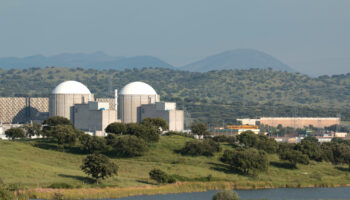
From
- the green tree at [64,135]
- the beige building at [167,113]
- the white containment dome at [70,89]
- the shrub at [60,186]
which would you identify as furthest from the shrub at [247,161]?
the white containment dome at [70,89]

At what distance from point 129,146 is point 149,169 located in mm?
12465

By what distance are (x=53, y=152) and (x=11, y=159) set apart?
17.8 metres

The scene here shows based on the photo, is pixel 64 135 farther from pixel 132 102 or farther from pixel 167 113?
pixel 132 102

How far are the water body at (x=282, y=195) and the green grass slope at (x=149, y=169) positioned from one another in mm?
4172

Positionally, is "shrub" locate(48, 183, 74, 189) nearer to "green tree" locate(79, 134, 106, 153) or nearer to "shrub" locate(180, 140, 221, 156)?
"green tree" locate(79, 134, 106, 153)

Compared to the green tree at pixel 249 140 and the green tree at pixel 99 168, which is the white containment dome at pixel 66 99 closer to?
the green tree at pixel 249 140

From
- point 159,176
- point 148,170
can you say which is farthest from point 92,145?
point 159,176

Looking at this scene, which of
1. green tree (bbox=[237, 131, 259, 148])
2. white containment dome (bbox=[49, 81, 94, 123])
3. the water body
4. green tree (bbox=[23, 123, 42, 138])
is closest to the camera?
the water body

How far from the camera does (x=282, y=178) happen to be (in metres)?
109

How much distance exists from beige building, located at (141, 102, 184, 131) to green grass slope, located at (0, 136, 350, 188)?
4421 centimetres

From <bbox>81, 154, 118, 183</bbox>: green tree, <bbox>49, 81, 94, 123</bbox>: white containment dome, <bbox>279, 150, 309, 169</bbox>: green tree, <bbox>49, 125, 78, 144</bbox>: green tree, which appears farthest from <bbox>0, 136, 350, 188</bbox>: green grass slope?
<bbox>49, 81, 94, 123</bbox>: white containment dome

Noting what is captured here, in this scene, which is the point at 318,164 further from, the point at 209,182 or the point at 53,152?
the point at 53,152

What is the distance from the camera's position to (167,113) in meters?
174

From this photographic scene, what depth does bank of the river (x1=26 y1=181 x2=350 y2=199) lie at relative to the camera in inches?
3193
